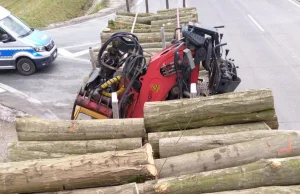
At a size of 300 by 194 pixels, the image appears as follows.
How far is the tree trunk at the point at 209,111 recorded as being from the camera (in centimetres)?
595

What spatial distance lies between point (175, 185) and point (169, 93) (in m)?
3.22

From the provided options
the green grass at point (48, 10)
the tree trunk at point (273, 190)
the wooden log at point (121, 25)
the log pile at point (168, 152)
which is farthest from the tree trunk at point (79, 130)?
the green grass at point (48, 10)

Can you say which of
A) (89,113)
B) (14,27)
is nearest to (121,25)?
(14,27)

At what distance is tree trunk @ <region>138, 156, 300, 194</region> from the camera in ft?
15.2

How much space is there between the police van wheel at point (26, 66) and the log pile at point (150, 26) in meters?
2.46

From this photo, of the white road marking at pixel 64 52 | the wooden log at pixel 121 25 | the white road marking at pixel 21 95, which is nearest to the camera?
the white road marking at pixel 21 95

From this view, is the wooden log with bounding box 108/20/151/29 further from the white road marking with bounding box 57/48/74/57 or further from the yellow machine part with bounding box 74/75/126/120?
the yellow machine part with bounding box 74/75/126/120

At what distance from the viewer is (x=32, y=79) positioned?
1347 centimetres

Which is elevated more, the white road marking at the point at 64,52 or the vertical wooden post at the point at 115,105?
the vertical wooden post at the point at 115,105

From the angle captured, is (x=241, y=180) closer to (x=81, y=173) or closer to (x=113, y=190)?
(x=113, y=190)

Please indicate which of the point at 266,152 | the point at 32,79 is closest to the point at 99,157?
the point at 266,152

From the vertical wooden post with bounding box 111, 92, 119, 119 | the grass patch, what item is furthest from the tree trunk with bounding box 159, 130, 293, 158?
the grass patch

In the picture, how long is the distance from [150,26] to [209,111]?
8346mm

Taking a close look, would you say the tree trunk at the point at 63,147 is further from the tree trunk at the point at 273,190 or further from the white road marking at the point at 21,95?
the white road marking at the point at 21,95
